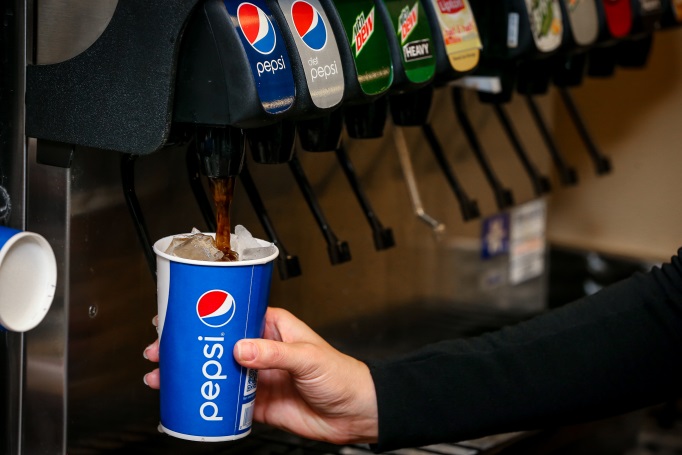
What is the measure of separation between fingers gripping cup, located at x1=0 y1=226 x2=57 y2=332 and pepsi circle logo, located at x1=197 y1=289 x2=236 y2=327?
0.18 metres

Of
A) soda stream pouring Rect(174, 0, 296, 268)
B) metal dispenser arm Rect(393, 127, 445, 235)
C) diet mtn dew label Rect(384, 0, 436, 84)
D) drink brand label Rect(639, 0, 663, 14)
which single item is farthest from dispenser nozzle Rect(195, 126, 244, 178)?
drink brand label Rect(639, 0, 663, 14)

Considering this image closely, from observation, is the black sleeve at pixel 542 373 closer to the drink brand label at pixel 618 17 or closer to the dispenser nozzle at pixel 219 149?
the dispenser nozzle at pixel 219 149

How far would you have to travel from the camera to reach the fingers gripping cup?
926mm

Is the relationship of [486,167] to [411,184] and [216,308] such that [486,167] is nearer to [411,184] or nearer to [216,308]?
[411,184]

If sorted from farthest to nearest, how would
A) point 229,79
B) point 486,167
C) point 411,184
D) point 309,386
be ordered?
1. point 486,167
2. point 411,184
3. point 309,386
4. point 229,79

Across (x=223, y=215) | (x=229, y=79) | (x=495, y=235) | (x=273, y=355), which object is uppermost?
(x=229, y=79)

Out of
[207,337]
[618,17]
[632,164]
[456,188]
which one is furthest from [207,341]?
[632,164]

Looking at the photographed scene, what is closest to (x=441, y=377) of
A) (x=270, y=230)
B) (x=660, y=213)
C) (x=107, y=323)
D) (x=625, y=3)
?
(x=270, y=230)

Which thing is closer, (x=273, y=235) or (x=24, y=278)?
(x=24, y=278)

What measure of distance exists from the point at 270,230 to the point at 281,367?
0.22 metres

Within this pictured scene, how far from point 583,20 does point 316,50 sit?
0.55 metres

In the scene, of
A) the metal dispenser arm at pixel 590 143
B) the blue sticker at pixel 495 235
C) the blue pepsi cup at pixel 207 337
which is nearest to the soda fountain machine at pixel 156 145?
the blue pepsi cup at pixel 207 337

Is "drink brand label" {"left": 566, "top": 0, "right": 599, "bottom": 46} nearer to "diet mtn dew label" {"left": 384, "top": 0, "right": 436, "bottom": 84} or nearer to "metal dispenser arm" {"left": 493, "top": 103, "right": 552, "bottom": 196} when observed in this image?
"metal dispenser arm" {"left": 493, "top": 103, "right": 552, "bottom": 196}

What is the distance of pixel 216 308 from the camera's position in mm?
878
